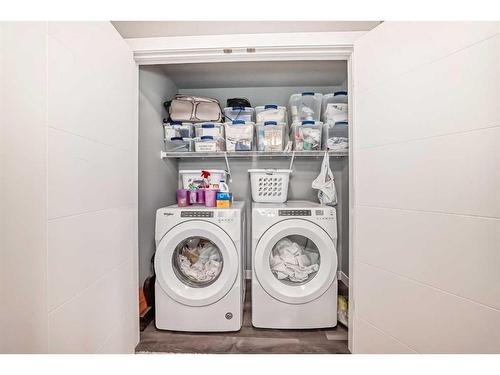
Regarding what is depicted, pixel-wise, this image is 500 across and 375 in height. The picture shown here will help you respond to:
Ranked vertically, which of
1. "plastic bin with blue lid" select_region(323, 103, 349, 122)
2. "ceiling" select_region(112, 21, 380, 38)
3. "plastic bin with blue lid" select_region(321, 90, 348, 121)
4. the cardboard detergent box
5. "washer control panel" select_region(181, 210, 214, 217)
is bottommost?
"washer control panel" select_region(181, 210, 214, 217)

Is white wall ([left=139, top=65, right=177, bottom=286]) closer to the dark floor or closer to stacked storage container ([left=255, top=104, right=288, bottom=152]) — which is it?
the dark floor

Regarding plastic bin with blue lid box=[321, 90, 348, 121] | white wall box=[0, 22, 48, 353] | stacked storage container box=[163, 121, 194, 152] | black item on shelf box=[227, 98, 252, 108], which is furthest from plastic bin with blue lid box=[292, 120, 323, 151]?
white wall box=[0, 22, 48, 353]

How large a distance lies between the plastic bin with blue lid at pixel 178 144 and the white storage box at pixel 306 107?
2.99 ft

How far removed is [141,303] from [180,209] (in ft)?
Result: 2.45

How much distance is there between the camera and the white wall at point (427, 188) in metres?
0.85

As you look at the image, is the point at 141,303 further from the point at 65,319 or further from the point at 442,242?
the point at 442,242

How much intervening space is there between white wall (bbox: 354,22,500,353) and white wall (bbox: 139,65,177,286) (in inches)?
56.1

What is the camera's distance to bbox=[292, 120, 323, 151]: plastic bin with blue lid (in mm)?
1941

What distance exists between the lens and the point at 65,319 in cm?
84

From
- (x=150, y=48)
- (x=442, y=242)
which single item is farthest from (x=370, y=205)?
(x=150, y=48)

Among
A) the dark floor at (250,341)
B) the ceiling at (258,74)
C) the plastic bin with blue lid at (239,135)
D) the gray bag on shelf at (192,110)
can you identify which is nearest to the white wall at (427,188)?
the dark floor at (250,341)

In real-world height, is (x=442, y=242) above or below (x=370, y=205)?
below

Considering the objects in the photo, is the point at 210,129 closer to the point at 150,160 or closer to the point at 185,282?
the point at 150,160

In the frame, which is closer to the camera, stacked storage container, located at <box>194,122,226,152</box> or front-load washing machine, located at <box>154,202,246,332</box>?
front-load washing machine, located at <box>154,202,246,332</box>
